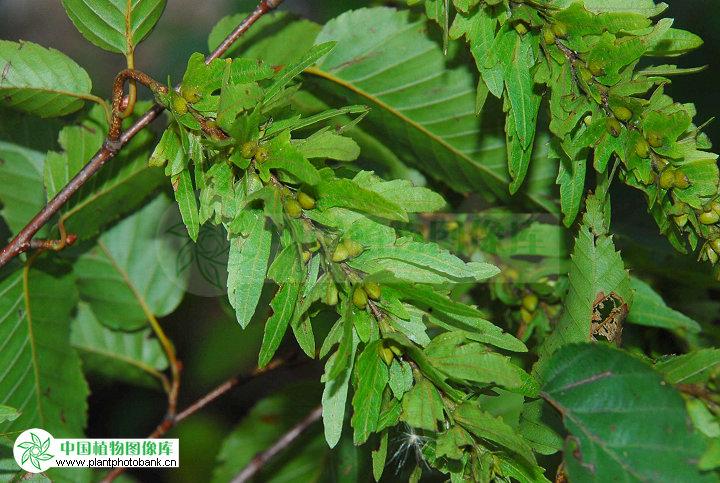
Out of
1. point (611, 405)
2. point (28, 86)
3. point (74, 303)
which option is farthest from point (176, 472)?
point (611, 405)

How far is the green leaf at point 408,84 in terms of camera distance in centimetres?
121

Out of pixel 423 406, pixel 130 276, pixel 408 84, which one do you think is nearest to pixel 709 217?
pixel 423 406

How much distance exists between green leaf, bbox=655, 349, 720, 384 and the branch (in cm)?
84

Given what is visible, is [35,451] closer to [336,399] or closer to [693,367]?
[336,399]

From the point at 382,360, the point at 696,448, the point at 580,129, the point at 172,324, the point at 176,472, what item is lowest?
the point at 176,472

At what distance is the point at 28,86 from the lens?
42.8 inches

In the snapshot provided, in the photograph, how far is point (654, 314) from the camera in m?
1.06

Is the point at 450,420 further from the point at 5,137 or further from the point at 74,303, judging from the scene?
the point at 5,137

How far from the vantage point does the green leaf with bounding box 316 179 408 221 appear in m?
0.71

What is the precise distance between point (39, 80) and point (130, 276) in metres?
0.61

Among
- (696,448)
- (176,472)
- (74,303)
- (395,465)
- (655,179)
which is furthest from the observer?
(176,472)

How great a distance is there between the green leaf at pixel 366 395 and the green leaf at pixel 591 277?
310mm

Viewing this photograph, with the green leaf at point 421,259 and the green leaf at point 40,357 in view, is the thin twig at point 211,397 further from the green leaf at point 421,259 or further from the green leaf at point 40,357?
the green leaf at point 421,259

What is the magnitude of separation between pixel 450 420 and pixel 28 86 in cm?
97
